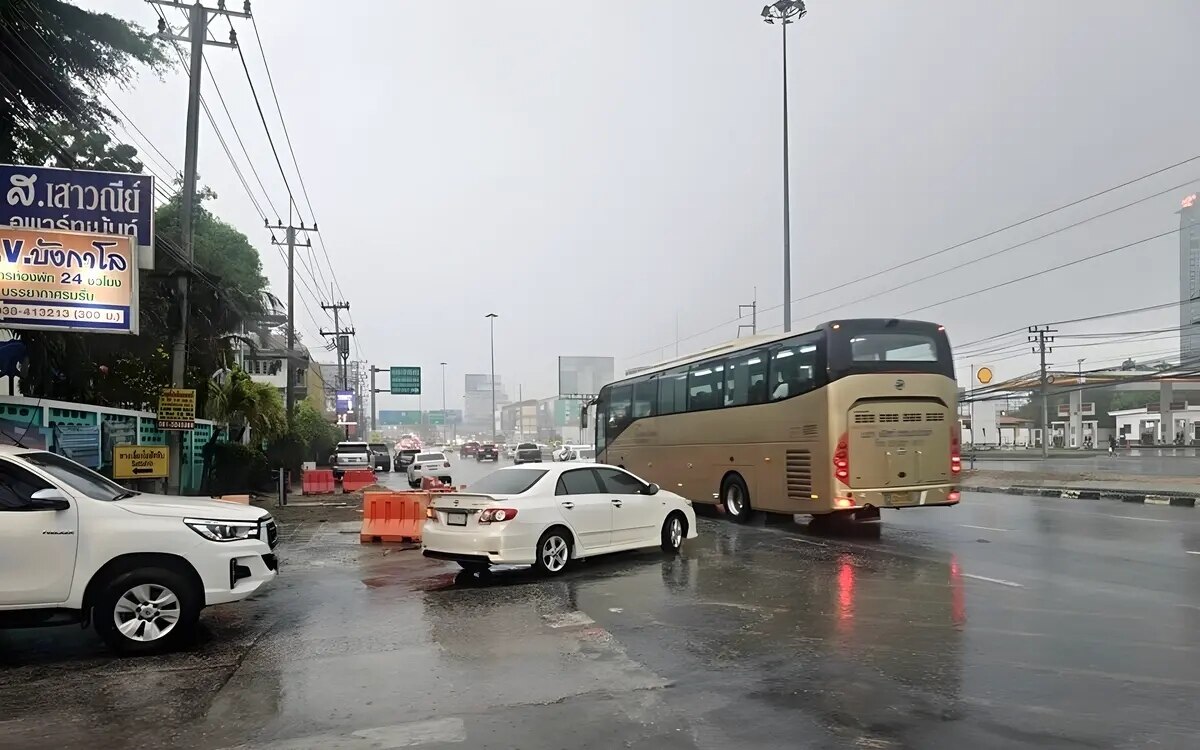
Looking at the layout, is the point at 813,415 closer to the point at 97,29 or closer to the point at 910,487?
the point at 910,487

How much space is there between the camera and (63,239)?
12609mm

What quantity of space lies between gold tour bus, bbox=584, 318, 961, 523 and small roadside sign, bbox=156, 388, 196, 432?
36.5ft

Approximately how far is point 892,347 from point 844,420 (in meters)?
1.62

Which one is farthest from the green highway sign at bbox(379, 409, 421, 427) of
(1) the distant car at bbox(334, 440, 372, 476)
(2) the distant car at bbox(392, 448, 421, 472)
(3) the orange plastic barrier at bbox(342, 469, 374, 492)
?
(3) the orange plastic barrier at bbox(342, 469, 374, 492)

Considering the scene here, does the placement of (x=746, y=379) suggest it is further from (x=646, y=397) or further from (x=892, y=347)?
(x=646, y=397)

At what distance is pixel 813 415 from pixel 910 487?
2061 millimetres

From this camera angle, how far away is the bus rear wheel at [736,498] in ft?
57.2

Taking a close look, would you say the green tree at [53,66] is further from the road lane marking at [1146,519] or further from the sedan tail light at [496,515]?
the road lane marking at [1146,519]

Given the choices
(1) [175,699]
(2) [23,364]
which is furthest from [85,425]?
(1) [175,699]

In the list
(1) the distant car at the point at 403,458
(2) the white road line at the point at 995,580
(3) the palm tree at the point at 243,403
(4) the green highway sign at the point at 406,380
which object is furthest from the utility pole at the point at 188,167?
→ (4) the green highway sign at the point at 406,380

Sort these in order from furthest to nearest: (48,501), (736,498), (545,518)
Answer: (736,498) → (545,518) → (48,501)

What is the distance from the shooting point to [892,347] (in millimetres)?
14625

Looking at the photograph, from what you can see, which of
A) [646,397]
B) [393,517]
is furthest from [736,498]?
[393,517]

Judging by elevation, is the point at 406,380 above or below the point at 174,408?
above
